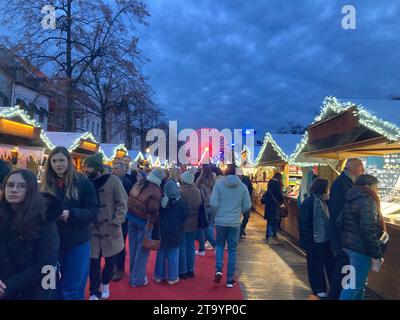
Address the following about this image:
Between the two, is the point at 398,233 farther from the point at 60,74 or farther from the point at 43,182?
the point at 60,74

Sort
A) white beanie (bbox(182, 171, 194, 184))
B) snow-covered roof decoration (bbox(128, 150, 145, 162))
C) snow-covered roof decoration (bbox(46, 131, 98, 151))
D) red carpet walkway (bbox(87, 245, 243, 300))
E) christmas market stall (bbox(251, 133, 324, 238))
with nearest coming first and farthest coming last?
red carpet walkway (bbox(87, 245, 243, 300)), white beanie (bbox(182, 171, 194, 184)), christmas market stall (bbox(251, 133, 324, 238)), snow-covered roof decoration (bbox(46, 131, 98, 151)), snow-covered roof decoration (bbox(128, 150, 145, 162))

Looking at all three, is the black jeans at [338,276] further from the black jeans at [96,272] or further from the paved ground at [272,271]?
the black jeans at [96,272]

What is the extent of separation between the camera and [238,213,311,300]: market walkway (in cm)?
565

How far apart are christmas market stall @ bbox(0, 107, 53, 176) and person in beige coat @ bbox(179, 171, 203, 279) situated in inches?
197

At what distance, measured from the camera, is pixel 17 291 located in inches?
106

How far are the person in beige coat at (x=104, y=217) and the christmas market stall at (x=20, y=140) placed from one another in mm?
5576

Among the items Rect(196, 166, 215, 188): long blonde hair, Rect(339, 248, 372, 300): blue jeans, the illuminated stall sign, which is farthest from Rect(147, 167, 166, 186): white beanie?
the illuminated stall sign

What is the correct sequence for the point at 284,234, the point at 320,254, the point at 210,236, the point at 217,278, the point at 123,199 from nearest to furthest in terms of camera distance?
1. the point at 123,199
2. the point at 320,254
3. the point at 217,278
4. the point at 210,236
5. the point at 284,234

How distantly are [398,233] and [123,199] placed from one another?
3.72 metres

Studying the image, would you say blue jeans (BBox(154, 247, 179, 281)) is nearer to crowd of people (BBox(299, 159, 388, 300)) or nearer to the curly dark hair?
crowd of people (BBox(299, 159, 388, 300))

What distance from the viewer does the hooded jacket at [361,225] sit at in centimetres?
408

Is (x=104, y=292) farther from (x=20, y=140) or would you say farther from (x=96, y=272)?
(x=20, y=140)

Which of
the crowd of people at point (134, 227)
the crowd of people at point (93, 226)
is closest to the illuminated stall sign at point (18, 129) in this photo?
the crowd of people at point (93, 226)
